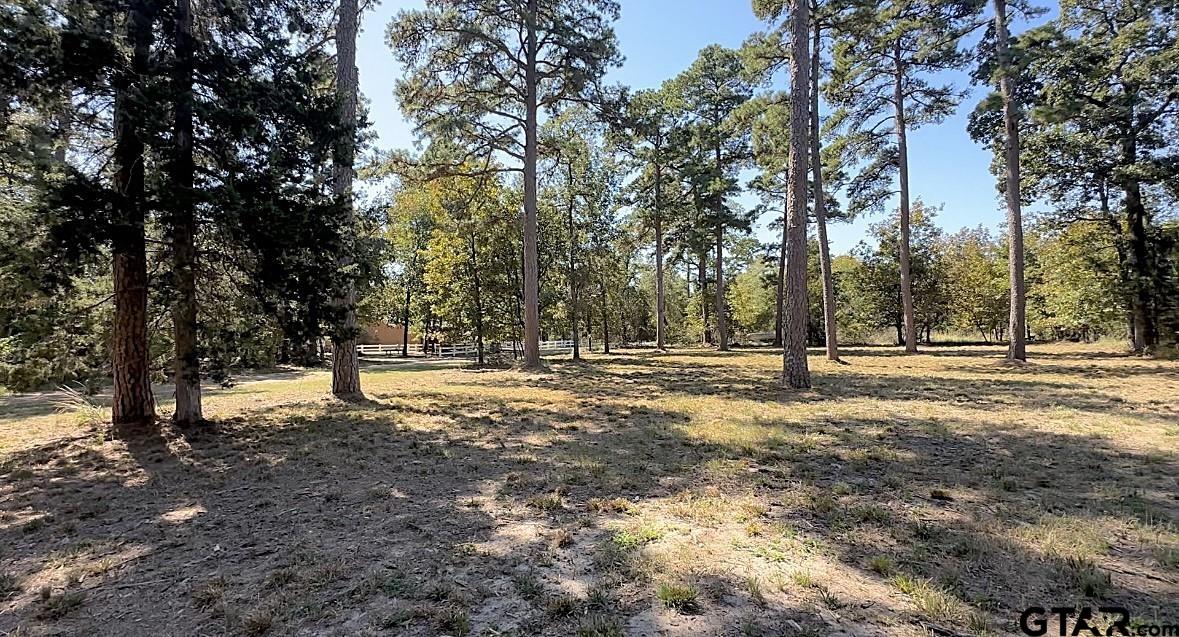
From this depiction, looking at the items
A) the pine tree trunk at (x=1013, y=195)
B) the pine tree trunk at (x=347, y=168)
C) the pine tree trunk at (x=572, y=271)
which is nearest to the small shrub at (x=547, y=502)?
the pine tree trunk at (x=347, y=168)

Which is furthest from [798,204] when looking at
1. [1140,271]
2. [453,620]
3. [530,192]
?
[1140,271]

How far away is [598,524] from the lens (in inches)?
131

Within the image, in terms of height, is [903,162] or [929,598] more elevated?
[903,162]

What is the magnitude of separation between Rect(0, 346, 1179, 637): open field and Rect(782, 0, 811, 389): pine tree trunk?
277 centimetres

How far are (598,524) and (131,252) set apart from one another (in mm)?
6236

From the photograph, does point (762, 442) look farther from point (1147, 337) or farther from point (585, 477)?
point (1147, 337)

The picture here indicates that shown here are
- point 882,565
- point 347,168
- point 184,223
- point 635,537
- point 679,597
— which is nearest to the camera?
point 679,597

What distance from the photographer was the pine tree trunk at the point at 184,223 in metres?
5.28

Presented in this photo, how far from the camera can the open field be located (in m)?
2.27

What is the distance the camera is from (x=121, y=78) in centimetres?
521

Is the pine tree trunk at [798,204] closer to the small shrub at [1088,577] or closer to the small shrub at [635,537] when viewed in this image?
the small shrub at [1088,577]

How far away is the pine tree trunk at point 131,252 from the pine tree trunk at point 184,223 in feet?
1.00

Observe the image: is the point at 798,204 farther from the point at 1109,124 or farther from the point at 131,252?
the point at 1109,124

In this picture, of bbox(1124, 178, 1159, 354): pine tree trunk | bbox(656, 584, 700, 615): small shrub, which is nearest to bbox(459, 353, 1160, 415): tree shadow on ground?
bbox(656, 584, 700, 615): small shrub
